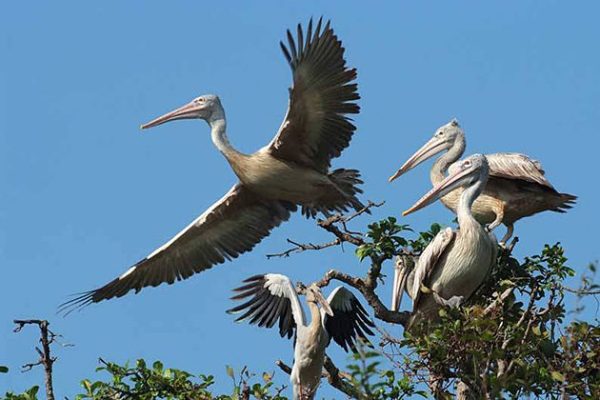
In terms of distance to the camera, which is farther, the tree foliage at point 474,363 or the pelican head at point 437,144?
the pelican head at point 437,144

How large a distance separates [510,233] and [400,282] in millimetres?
2002

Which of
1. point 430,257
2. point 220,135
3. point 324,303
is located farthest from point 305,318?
point 220,135

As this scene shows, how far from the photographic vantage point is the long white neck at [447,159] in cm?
1504

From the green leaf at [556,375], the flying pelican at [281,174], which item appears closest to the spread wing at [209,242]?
the flying pelican at [281,174]

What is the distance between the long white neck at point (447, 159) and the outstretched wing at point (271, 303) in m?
3.00

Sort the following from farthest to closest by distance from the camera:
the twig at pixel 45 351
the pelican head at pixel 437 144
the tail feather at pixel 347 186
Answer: the pelican head at pixel 437 144 < the tail feather at pixel 347 186 < the twig at pixel 45 351

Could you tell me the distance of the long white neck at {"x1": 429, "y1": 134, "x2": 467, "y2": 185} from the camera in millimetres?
15039

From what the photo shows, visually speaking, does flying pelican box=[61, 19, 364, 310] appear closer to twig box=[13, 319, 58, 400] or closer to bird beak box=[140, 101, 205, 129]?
bird beak box=[140, 101, 205, 129]

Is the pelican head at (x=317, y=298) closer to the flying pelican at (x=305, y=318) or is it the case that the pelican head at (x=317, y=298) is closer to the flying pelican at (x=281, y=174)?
the flying pelican at (x=305, y=318)

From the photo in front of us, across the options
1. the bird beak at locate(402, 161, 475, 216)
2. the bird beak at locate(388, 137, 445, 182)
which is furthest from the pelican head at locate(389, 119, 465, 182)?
the bird beak at locate(402, 161, 475, 216)

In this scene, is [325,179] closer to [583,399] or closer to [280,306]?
[280,306]

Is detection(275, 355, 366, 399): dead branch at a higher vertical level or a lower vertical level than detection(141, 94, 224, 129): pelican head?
lower

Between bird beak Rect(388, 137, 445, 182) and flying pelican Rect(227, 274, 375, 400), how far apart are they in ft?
10.3

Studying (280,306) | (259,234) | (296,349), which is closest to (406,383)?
(296,349)
